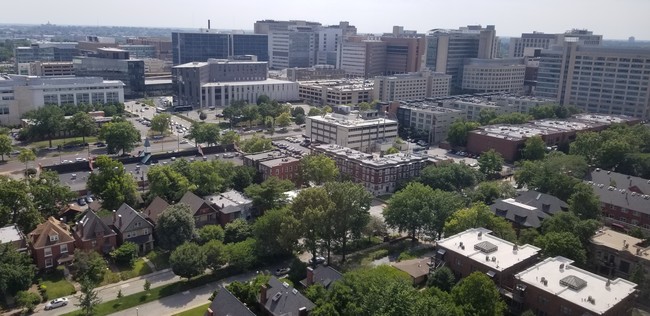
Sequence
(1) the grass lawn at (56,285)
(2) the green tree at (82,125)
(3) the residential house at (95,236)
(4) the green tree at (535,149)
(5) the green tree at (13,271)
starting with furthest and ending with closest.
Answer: (2) the green tree at (82,125) → (4) the green tree at (535,149) → (3) the residential house at (95,236) → (1) the grass lawn at (56,285) → (5) the green tree at (13,271)

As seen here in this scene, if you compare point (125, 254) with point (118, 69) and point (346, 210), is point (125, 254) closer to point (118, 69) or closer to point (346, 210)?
point (346, 210)

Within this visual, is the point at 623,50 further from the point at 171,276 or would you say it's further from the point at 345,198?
the point at 171,276

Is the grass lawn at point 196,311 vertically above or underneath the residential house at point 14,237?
underneath

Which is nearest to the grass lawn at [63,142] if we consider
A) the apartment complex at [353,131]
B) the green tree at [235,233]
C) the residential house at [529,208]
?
the apartment complex at [353,131]

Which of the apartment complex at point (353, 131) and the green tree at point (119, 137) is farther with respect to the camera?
the apartment complex at point (353, 131)

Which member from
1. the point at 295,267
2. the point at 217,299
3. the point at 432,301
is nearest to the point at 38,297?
the point at 217,299

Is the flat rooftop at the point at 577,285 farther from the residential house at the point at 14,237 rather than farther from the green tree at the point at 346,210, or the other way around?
the residential house at the point at 14,237

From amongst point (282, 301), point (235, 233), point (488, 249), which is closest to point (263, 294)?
point (282, 301)
